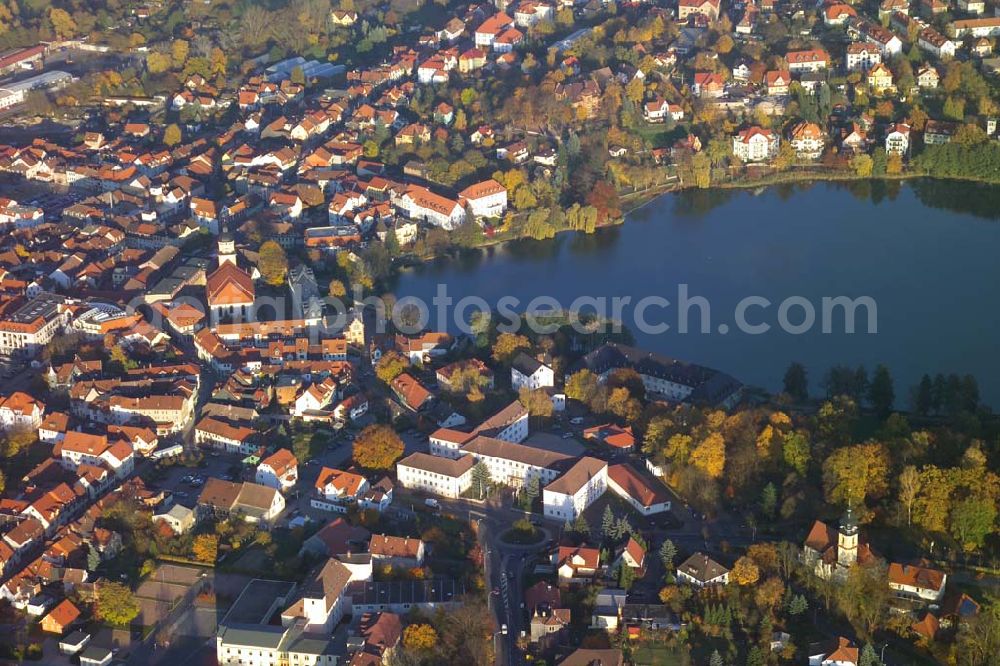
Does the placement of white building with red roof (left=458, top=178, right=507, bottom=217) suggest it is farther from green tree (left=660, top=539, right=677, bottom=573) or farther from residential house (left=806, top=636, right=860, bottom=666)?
residential house (left=806, top=636, right=860, bottom=666)

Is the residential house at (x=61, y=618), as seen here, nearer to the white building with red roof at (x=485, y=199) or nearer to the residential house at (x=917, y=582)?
the residential house at (x=917, y=582)

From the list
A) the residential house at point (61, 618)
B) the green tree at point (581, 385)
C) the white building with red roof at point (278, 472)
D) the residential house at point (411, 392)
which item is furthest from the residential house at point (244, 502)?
the green tree at point (581, 385)

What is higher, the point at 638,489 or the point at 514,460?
the point at 514,460

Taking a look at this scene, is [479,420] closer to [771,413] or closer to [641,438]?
[641,438]

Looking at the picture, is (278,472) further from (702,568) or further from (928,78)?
(928,78)

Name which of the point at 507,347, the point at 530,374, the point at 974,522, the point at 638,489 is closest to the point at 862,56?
the point at 507,347
